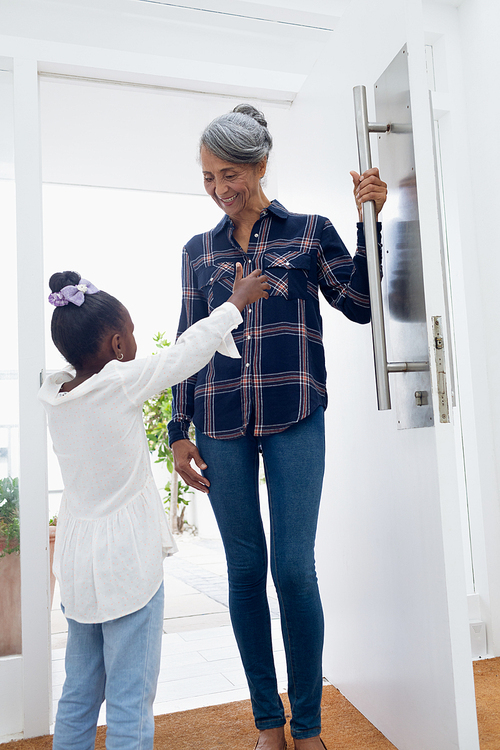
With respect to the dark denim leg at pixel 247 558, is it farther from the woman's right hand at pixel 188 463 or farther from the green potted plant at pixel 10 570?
the green potted plant at pixel 10 570

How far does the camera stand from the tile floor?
179 centimetres

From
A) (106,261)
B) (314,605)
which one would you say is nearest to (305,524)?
(314,605)

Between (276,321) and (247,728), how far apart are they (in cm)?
102

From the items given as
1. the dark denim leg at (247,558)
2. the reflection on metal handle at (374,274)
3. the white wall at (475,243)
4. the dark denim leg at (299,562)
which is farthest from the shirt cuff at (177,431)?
the white wall at (475,243)

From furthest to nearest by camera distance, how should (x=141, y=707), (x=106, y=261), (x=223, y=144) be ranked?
(x=106, y=261) < (x=223, y=144) < (x=141, y=707)

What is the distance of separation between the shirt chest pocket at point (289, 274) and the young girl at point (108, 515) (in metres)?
0.21

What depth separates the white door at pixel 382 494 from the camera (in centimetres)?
112

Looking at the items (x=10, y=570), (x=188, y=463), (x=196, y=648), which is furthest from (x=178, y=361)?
(x=196, y=648)

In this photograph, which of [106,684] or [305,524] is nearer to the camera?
[106,684]

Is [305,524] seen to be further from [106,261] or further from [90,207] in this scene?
[106,261]

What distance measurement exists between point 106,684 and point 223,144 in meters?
1.09

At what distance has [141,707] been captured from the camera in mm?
1062

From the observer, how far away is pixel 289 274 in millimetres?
1354

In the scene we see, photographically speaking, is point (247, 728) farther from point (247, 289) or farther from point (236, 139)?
point (236, 139)
